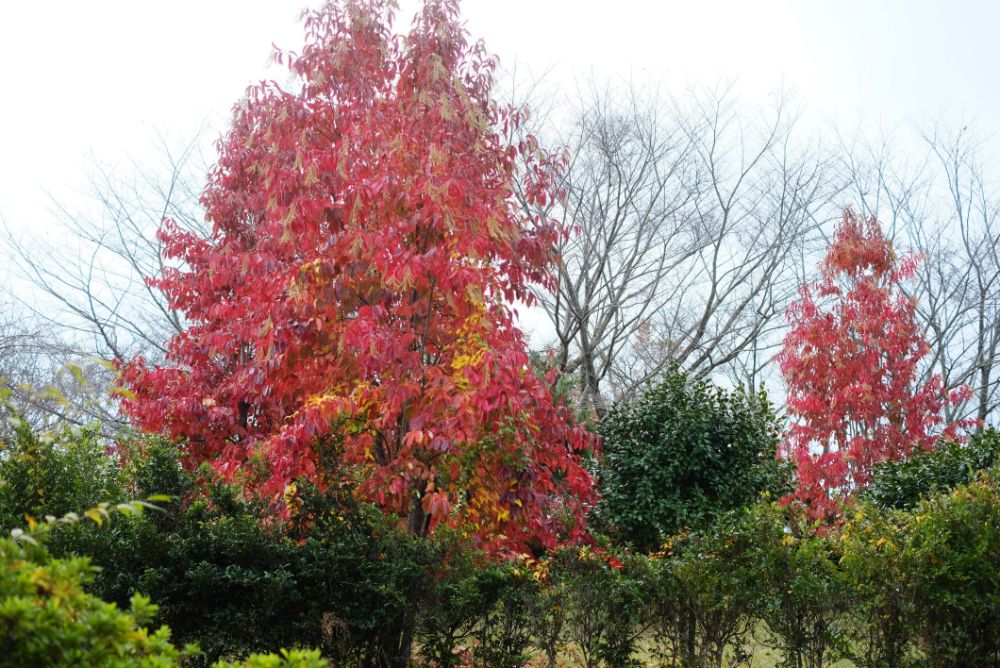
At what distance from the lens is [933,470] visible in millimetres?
8555

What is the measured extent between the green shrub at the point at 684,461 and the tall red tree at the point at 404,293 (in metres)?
2.15

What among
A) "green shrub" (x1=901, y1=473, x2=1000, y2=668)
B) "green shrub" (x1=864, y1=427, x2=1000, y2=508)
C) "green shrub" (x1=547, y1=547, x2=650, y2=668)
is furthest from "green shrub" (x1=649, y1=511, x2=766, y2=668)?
"green shrub" (x1=864, y1=427, x2=1000, y2=508)

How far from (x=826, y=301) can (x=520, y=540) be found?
24.4 ft

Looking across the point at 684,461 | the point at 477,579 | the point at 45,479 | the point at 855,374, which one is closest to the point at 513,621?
the point at 477,579

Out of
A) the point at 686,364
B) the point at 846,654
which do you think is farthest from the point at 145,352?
the point at 846,654

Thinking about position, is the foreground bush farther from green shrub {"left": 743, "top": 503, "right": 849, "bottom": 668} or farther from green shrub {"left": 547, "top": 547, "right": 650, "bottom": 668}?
green shrub {"left": 743, "top": 503, "right": 849, "bottom": 668}

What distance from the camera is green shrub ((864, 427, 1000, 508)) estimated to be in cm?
835

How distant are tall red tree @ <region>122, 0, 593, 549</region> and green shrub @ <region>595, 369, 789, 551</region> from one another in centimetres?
215

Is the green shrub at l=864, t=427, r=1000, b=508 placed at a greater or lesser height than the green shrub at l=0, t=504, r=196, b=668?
greater

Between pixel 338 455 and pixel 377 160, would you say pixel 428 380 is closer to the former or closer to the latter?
pixel 338 455

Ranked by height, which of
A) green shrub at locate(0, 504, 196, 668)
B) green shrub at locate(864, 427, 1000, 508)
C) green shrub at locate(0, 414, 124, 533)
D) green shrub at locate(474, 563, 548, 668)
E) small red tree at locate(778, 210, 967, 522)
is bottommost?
green shrub at locate(0, 504, 196, 668)

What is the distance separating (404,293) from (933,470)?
5769 mm

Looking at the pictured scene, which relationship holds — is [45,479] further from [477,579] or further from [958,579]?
[958,579]

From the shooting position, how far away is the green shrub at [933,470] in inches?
329
